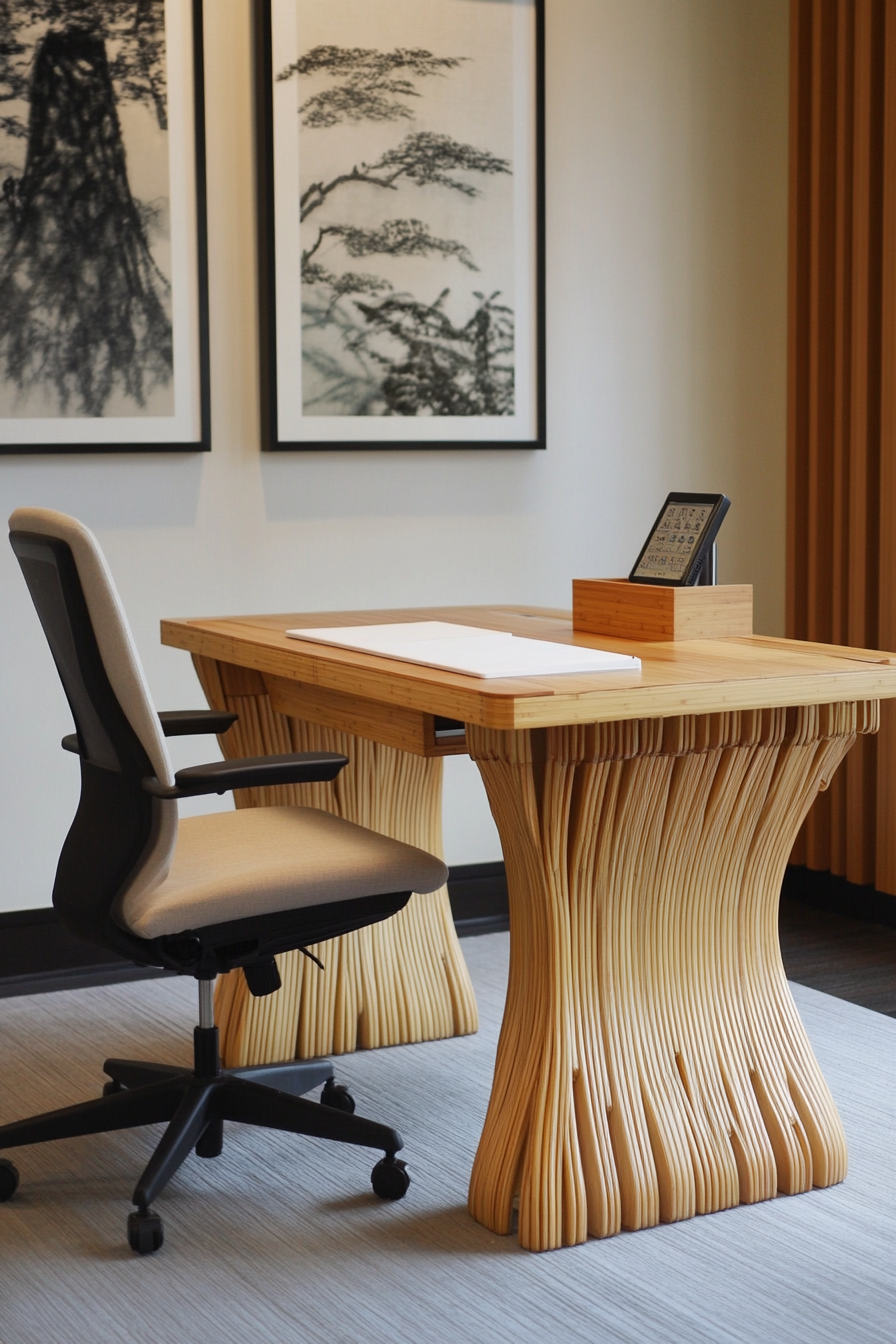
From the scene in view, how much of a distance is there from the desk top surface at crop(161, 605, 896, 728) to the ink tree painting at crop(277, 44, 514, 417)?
126 cm

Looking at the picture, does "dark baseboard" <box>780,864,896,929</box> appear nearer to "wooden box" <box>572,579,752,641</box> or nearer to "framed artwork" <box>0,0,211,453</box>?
"wooden box" <box>572,579,752,641</box>

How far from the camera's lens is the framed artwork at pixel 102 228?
3260 millimetres

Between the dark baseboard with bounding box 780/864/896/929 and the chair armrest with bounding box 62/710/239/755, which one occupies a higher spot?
the chair armrest with bounding box 62/710/239/755

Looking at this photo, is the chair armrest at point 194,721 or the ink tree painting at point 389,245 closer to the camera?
the chair armrest at point 194,721

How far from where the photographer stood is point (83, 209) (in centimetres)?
332

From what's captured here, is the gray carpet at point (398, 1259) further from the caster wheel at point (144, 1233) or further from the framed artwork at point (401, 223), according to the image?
the framed artwork at point (401, 223)

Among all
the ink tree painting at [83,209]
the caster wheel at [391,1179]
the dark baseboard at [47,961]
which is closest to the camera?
the caster wheel at [391,1179]

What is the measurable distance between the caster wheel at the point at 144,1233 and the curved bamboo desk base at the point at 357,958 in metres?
0.70

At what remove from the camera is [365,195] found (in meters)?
3.57

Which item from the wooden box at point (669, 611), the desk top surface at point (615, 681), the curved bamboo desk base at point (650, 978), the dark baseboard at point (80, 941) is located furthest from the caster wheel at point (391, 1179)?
the dark baseboard at point (80, 941)

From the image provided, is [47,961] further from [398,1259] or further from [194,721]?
[398,1259]

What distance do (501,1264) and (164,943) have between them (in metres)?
0.66

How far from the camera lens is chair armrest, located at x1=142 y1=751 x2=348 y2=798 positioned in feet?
6.63

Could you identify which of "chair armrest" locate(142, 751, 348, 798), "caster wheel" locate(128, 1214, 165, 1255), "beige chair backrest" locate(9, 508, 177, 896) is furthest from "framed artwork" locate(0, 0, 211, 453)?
"caster wheel" locate(128, 1214, 165, 1255)
